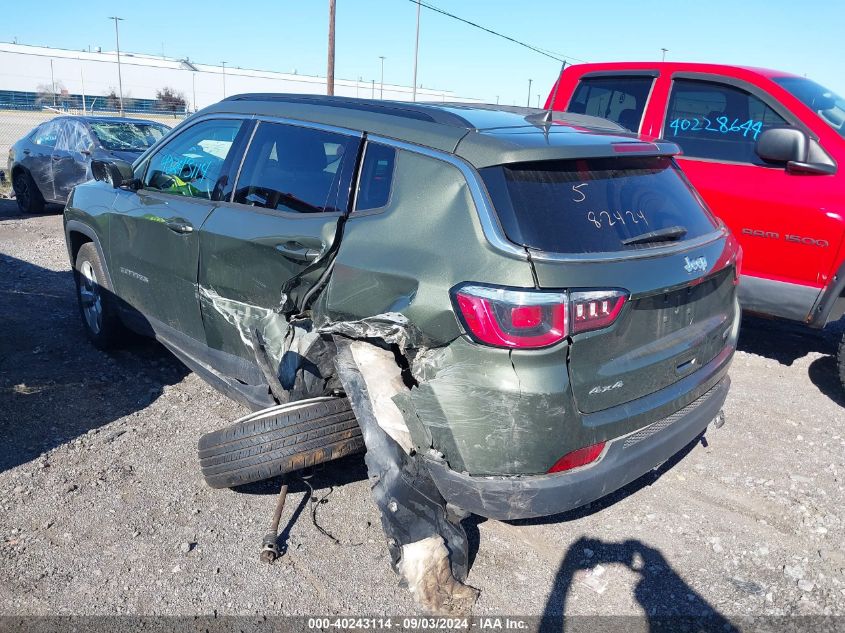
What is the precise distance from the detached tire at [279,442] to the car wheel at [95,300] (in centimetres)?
205

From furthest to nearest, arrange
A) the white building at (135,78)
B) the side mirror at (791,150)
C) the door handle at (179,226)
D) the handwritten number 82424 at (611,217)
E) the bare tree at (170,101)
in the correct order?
the white building at (135,78)
the bare tree at (170,101)
the side mirror at (791,150)
the door handle at (179,226)
the handwritten number 82424 at (611,217)

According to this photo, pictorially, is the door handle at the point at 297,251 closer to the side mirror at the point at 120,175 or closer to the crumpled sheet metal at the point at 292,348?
the crumpled sheet metal at the point at 292,348

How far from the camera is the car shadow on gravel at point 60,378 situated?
3.80m

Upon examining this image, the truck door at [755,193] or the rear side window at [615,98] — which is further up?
the rear side window at [615,98]

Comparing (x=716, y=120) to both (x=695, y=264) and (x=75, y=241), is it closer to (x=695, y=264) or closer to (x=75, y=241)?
(x=695, y=264)

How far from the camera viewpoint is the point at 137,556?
2852 millimetres

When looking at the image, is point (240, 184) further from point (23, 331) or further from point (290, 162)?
point (23, 331)

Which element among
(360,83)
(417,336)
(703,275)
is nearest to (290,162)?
(417,336)

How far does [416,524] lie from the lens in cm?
259

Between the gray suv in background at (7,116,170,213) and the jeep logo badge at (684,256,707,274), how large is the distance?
9.51 meters

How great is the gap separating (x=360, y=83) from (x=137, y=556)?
8041 centimetres

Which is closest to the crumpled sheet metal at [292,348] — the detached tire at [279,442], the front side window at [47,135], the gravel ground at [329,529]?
the detached tire at [279,442]

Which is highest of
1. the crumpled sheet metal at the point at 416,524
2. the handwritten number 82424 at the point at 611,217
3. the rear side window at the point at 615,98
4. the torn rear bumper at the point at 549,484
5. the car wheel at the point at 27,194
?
the rear side window at the point at 615,98

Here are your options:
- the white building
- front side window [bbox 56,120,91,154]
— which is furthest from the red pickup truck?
the white building
